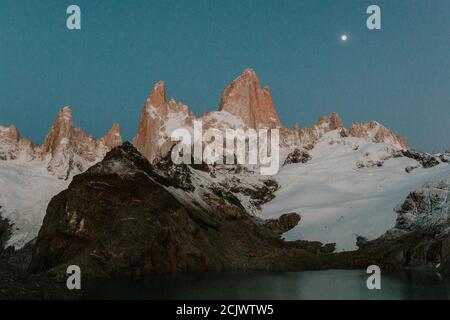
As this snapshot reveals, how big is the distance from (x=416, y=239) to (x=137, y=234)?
74.9 meters

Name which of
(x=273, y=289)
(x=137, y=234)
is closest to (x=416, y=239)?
(x=137, y=234)

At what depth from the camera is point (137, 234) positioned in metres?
141

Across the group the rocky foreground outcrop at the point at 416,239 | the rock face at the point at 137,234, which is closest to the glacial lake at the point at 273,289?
the rock face at the point at 137,234

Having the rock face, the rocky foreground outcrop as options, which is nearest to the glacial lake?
the rock face

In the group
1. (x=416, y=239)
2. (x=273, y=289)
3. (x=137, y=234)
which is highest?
(x=137, y=234)

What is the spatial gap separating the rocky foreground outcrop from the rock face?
42.2 feet

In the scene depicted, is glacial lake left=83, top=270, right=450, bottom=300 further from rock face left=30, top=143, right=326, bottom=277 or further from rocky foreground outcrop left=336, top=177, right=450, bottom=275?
rocky foreground outcrop left=336, top=177, right=450, bottom=275

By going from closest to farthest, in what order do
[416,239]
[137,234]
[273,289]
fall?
[273,289] → [137,234] → [416,239]

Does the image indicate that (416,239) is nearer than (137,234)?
No

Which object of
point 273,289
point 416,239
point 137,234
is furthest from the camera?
point 416,239

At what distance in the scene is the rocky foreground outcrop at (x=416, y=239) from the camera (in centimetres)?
14550

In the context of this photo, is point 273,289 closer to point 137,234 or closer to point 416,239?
point 137,234

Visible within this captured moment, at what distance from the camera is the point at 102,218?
150750 millimetres
